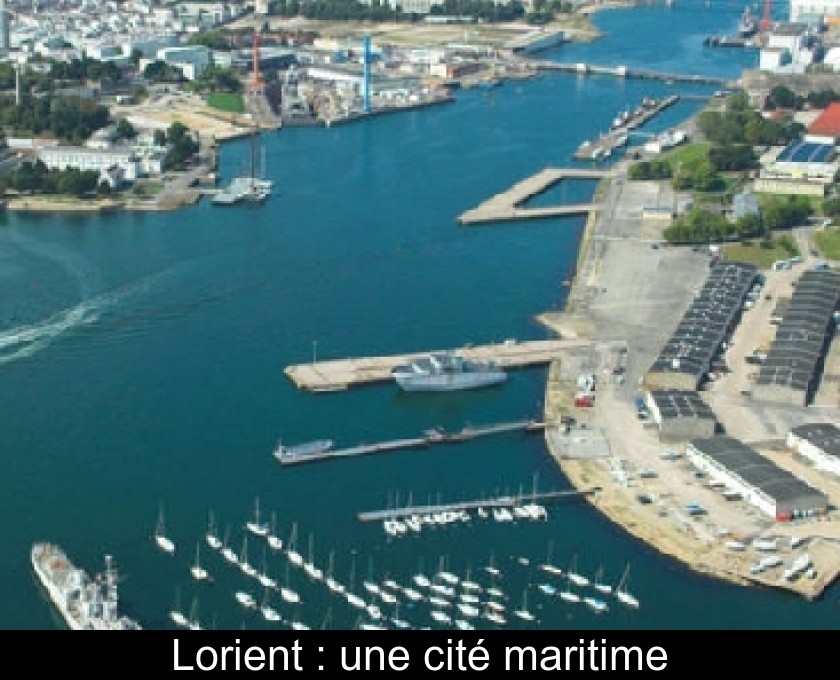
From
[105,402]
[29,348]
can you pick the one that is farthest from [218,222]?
[105,402]

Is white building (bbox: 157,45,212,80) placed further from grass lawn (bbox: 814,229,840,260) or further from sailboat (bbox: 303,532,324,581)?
sailboat (bbox: 303,532,324,581)

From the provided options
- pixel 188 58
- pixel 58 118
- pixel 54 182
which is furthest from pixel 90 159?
pixel 188 58

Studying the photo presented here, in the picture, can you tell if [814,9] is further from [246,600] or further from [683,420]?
[246,600]

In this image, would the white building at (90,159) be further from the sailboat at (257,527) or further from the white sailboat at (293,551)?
the white sailboat at (293,551)

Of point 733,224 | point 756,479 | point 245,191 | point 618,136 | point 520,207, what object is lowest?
point 756,479
